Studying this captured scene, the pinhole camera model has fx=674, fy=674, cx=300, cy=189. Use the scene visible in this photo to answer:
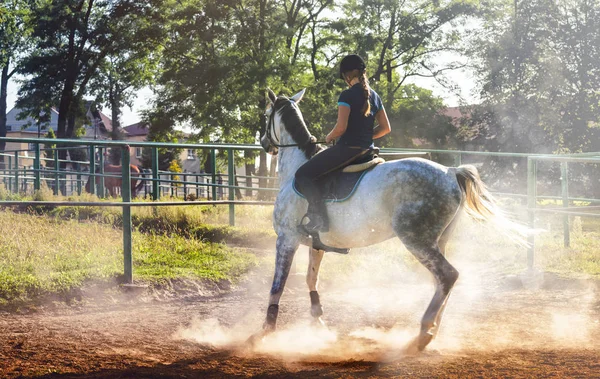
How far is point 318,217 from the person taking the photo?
5.90 m

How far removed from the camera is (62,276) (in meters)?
7.63

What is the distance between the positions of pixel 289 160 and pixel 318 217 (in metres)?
0.80

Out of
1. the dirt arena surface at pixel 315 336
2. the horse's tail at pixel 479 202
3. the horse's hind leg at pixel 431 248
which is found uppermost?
the horse's tail at pixel 479 202

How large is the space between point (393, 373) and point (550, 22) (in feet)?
114

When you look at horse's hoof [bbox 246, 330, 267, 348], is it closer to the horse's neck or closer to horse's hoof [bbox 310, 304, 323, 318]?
horse's hoof [bbox 310, 304, 323, 318]

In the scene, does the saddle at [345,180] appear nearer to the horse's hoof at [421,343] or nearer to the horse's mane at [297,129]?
the horse's mane at [297,129]

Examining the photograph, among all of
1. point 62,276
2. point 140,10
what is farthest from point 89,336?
point 140,10

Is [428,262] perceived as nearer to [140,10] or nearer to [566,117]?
[140,10]

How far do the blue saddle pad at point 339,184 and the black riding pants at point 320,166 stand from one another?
0.06 m

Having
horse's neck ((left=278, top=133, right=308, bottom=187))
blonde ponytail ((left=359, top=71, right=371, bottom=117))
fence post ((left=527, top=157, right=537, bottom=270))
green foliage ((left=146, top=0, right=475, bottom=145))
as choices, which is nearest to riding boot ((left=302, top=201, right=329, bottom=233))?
horse's neck ((left=278, top=133, right=308, bottom=187))

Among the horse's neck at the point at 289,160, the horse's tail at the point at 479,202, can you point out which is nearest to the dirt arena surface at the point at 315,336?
the horse's tail at the point at 479,202

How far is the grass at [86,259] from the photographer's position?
24.4ft

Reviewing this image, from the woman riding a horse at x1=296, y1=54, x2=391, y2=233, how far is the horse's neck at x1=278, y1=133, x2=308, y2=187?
1.21 ft

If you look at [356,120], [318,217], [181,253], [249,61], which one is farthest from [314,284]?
[249,61]
